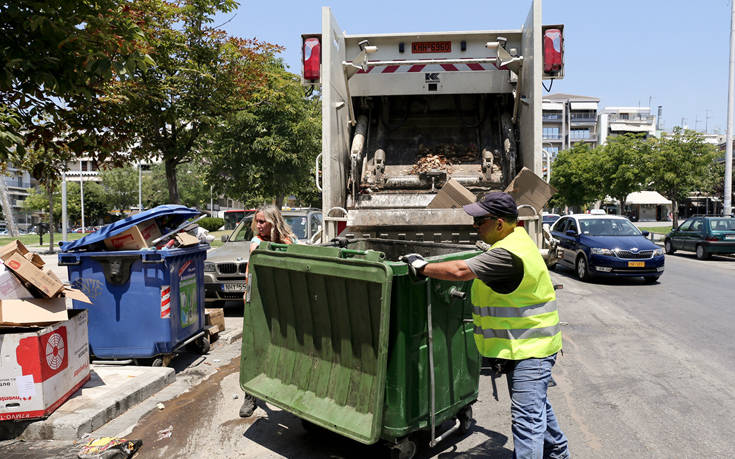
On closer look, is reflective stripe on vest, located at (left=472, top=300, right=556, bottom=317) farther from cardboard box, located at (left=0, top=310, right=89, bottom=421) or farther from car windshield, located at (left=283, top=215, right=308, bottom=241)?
car windshield, located at (left=283, top=215, right=308, bottom=241)

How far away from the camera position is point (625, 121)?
251 feet

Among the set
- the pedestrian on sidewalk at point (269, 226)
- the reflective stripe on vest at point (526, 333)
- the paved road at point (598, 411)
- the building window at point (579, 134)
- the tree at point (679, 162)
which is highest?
the building window at point (579, 134)

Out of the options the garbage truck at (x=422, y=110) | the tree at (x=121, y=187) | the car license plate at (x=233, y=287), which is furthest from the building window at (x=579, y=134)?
the car license plate at (x=233, y=287)

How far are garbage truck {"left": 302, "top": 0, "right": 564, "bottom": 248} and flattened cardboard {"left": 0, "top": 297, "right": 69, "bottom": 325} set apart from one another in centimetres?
259

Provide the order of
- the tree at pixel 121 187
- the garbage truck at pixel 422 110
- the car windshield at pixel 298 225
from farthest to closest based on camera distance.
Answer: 1. the tree at pixel 121 187
2. the car windshield at pixel 298 225
3. the garbage truck at pixel 422 110

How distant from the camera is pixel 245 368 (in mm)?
3713

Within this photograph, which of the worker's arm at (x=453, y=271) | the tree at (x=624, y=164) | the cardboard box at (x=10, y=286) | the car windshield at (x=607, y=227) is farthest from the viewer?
the tree at (x=624, y=164)

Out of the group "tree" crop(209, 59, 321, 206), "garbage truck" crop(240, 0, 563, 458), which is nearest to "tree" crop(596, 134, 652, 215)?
"tree" crop(209, 59, 321, 206)

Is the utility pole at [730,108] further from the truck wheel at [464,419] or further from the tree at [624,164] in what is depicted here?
the truck wheel at [464,419]

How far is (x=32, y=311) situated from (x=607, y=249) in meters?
10.2

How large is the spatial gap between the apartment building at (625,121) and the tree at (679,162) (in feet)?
165

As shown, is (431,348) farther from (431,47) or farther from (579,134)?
(579,134)

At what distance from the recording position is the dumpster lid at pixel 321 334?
9.55 feet

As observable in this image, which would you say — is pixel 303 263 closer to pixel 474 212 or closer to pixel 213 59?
pixel 474 212
